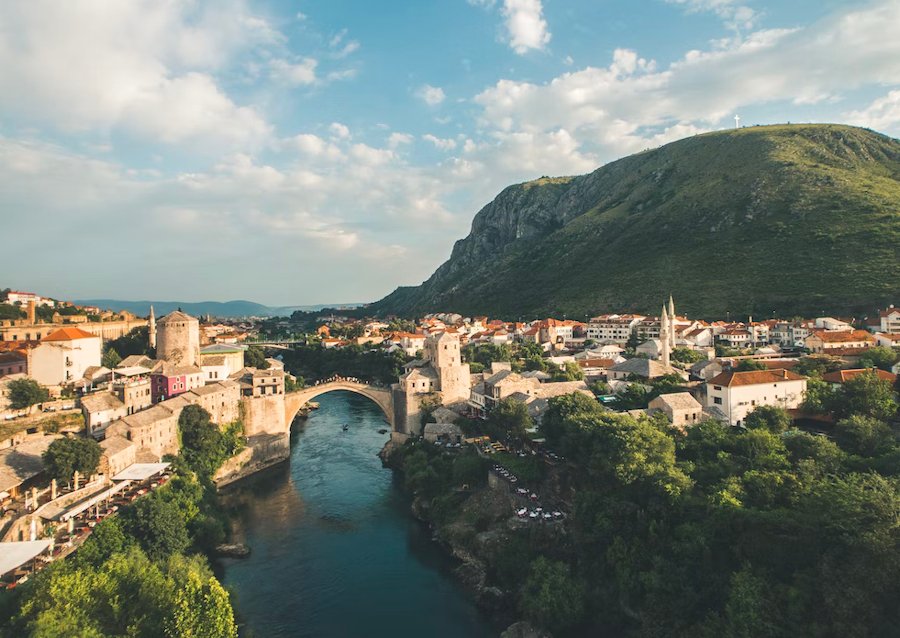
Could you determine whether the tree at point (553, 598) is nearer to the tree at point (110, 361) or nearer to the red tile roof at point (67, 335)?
the red tile roof at point (67, 335)

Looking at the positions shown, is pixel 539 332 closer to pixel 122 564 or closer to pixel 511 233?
pixel 122 564

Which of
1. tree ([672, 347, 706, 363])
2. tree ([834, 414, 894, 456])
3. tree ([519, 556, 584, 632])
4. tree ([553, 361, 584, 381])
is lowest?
tree ([519, 556, 584, 632])

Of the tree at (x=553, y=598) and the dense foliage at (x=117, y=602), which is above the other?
the dense foliage at (x=117, y=602)

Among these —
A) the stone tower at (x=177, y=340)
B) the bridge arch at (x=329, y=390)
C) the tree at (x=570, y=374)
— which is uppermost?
the stone tower at (x=177, y=340)

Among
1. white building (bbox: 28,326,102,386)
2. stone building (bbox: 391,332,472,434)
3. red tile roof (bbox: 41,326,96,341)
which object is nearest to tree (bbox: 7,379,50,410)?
white building (bbox: 28,326,102,386)

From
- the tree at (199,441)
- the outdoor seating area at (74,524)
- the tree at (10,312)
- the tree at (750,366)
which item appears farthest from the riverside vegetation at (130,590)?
the tree at (10,312)

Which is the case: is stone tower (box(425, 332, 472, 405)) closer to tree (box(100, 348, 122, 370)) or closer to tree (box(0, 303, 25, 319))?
tree (box(100, 348, 122, 370))
